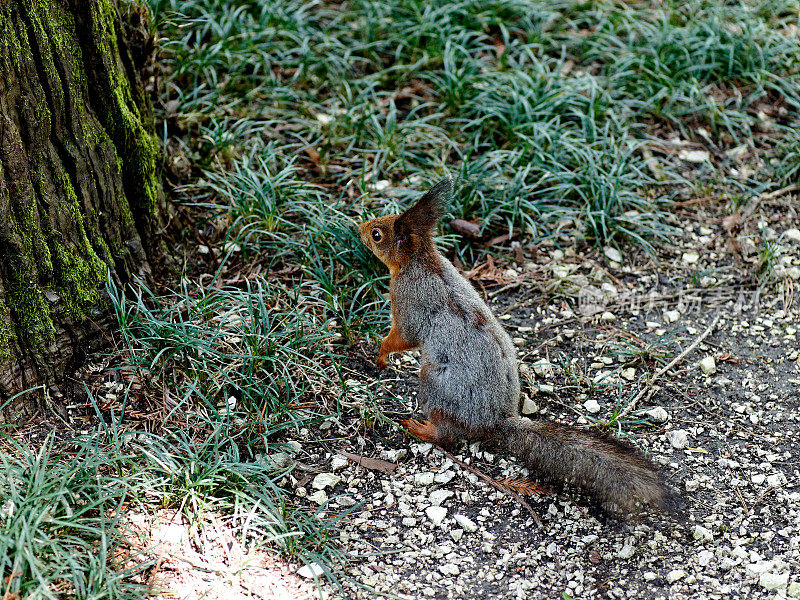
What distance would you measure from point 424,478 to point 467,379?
1.50 ft

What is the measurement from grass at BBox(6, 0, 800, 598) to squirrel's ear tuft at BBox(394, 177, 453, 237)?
0.59 m

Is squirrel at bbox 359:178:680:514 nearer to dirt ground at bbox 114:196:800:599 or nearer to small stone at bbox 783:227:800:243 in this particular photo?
dirt ground at bbox 114:196:800:599

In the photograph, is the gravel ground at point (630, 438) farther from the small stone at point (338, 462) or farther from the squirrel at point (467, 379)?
the squirrel at point (467, 379)

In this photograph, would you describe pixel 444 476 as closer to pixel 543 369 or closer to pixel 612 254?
pixel 543 369

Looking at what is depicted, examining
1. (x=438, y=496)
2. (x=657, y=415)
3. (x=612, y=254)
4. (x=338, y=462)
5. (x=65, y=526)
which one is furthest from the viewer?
(x=612, y=254)

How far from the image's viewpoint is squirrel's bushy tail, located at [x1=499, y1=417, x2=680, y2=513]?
10.2 ft

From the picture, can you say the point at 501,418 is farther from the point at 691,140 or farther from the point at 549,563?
the point at 691,140

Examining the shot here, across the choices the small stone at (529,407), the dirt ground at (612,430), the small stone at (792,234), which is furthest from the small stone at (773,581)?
the small stone at (792,234)

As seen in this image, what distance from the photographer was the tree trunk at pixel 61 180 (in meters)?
3.15

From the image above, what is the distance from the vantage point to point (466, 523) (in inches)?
130

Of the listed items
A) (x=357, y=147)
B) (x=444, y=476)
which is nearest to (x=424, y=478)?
(x=444, y=476)

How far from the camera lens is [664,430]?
3.72m

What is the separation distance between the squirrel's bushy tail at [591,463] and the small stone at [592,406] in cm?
45

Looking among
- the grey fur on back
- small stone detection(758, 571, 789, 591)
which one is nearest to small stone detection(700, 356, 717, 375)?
the grey fur on back
